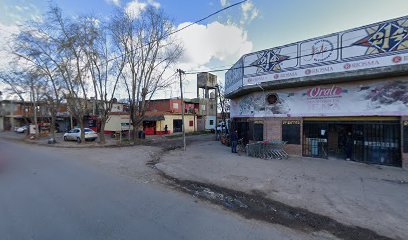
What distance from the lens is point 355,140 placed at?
10836 mm

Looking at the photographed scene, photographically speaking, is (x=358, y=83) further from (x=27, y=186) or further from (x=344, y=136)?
(x=27, y=186)

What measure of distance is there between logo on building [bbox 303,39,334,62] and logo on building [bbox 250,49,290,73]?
123 centimetres

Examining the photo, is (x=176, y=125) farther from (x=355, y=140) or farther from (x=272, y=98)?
(x=355, y=140)

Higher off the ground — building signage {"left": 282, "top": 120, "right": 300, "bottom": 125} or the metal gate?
building signage {"left": 282, "top": 120, "right": 300, "bottom": 125}

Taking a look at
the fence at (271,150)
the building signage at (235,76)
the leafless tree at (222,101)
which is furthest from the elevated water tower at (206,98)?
the fence at (271,150)

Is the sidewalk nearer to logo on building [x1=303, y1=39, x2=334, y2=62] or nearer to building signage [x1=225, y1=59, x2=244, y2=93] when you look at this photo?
logo on building [x1=303, y1=39, x2=334, y2=62]

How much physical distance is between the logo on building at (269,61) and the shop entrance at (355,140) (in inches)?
150

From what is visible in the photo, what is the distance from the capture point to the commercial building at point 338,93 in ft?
31.1

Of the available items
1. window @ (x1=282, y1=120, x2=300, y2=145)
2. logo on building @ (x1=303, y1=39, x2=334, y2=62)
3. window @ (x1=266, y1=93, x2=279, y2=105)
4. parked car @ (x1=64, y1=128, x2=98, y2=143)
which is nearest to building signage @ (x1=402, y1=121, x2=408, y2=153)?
window @ (x1=282, y1=120, x2=300, y2=145)

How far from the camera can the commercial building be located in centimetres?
947

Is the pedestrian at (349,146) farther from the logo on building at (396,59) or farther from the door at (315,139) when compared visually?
the logo on building at (396,59)

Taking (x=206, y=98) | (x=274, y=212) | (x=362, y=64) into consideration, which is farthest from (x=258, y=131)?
(x=206, y=98)

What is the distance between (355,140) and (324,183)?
16.9 ft

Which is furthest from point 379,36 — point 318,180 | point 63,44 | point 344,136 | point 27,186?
point 63,44
